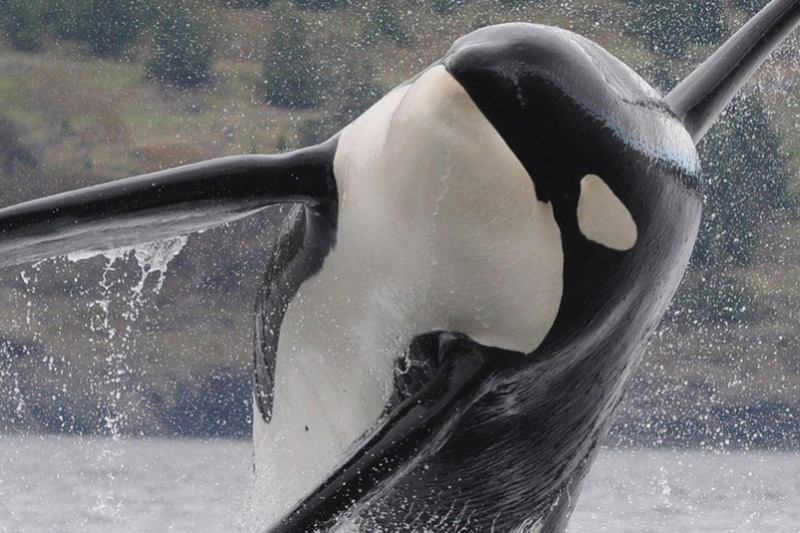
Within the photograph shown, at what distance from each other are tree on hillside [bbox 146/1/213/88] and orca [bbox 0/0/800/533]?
81.2 metres

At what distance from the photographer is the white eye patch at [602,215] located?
5.66 meters

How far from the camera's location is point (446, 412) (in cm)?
578

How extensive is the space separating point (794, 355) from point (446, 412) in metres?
79.1

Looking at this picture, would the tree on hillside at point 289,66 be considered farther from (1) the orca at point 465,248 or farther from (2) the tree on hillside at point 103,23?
(1) the orca at point 465,248

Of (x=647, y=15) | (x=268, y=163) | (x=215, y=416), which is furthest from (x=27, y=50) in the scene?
(x=268, y=163)

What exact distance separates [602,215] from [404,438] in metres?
1.25

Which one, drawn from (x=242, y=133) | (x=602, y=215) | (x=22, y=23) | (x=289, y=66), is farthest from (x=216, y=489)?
(x=22, y=23)

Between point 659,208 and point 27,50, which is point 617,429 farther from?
point 659,208

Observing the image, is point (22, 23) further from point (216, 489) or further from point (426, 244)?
point (426, 244)

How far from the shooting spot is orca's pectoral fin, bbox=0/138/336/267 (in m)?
5.88

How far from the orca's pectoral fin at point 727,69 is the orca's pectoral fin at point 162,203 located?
2.13 metres

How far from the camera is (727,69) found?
753 centimetres

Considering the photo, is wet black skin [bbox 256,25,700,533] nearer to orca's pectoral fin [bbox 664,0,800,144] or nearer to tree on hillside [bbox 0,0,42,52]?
orca's pectoral fin [bbox 664,0,800,144]

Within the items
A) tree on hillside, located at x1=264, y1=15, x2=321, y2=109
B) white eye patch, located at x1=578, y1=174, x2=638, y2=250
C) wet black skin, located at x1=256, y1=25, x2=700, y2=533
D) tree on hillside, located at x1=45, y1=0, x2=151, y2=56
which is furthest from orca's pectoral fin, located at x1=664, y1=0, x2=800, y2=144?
tree on hillside, located at x1=45, y1=0, x2=151, y2=56
